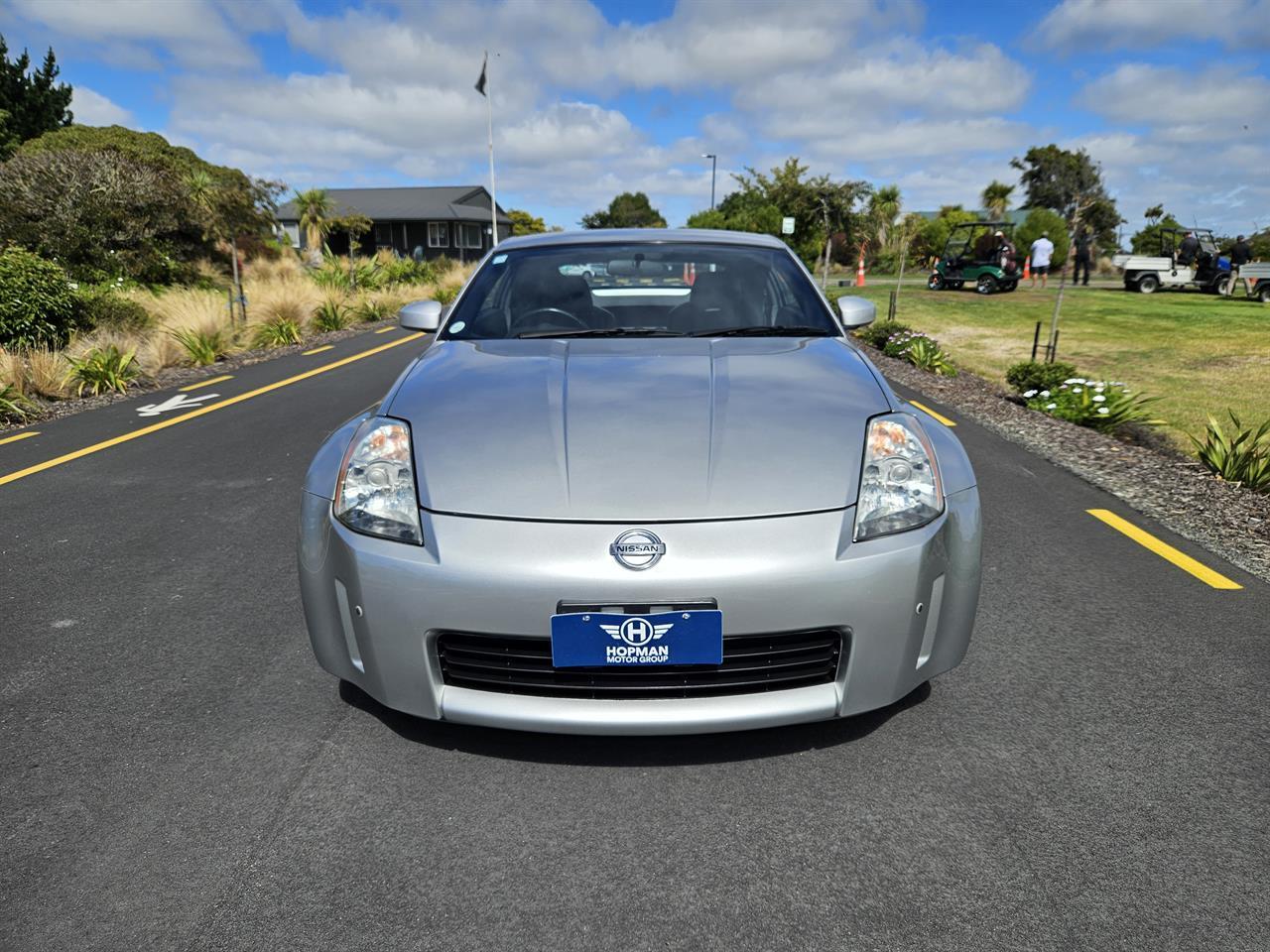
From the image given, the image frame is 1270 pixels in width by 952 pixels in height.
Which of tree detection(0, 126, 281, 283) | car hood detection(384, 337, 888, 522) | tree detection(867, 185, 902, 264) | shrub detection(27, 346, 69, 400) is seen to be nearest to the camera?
car hood detection(384, 337, 888, 522)

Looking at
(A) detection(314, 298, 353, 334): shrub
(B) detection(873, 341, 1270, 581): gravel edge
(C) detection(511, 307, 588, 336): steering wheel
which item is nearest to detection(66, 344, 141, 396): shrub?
(A) detection(314, 298, 353, 334): shrub

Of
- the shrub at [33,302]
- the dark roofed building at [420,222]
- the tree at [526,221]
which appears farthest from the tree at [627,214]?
the shrub at [33,302]

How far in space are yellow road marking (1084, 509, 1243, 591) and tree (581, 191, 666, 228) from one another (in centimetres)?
10643

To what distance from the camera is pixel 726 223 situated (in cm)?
4816

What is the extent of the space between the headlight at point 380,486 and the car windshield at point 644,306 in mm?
1145

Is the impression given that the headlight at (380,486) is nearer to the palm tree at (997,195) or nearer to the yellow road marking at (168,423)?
the yellow road marking at (168,423)

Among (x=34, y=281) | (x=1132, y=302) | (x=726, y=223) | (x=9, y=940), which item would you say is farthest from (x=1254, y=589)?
(x=726, y=223)

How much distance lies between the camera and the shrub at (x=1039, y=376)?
884 cm

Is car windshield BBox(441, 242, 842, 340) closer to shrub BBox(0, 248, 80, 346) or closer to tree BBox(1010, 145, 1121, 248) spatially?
shrub BBox(0, 248, 80, 346)

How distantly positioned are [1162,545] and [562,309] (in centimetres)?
327

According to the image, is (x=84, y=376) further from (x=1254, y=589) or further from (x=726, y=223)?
(x=726, y=223)

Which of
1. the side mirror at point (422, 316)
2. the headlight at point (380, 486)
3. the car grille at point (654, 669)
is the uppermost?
the side mirror at point (422, 316)

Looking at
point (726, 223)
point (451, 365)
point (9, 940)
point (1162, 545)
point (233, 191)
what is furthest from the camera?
point (726, 223)

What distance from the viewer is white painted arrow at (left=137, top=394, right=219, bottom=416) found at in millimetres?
8453
